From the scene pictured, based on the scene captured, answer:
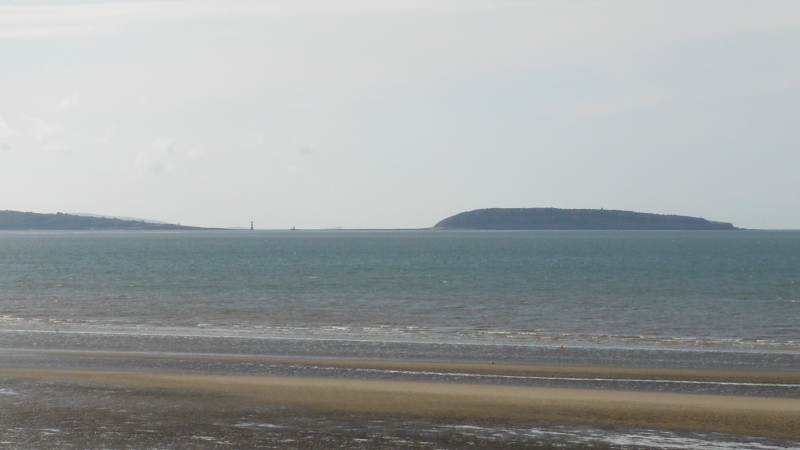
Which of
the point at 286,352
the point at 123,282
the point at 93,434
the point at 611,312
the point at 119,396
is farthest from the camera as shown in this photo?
the point at 123,282

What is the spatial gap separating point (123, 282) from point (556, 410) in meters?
53.4

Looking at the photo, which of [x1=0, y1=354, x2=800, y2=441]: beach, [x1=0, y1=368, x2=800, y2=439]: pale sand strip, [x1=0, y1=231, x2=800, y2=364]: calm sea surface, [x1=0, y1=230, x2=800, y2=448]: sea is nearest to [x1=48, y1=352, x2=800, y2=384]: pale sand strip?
[x1=0, y1=354, x2=800, y2=441]: beach

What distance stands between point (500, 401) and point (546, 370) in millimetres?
4901

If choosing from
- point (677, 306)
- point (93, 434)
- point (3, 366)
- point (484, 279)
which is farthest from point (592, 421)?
point (484, 279)

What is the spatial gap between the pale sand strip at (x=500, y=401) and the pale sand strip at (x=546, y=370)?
2.38 meters

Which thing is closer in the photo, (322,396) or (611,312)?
(322,396)

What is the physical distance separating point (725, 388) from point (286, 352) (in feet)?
41.5

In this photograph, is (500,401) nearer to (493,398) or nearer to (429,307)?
(493,398)

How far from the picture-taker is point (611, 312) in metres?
41.0

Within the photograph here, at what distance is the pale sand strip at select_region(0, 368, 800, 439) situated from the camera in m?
15.2

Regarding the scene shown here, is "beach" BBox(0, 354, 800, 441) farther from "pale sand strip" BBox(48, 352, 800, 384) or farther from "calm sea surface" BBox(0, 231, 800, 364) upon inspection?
"calm sea surface" BBox(0, 231, 800, 364)

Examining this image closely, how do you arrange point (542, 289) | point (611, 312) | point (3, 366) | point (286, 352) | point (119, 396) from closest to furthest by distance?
point (119, 396) < point (3, 366) < point (286, 352) < point (611, 312) < point (542, 289)

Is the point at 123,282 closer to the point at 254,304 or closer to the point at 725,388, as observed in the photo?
the point at 254,304

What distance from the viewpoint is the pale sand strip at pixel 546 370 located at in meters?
20.4
